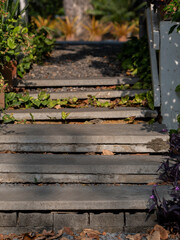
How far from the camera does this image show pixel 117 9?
55.6 ft

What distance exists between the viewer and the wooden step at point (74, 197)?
362 cm

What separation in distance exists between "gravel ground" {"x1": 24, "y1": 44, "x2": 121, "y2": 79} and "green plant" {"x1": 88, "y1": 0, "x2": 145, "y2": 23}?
8187mm

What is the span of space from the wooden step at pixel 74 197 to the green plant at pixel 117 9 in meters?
13.4

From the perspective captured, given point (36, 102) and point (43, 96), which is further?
point (43, 96)

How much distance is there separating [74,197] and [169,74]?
252cm

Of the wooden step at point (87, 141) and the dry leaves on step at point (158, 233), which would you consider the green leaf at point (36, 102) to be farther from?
the dry leaves on step at point (158, 233)

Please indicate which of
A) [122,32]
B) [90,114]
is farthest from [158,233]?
[122,32]

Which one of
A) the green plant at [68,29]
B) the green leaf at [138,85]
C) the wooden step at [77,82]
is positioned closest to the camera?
the green leaf at [138,85]

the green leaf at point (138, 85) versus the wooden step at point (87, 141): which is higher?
the green leaf at point (138, 85)

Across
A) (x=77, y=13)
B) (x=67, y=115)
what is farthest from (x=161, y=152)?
(x=77, y=13)

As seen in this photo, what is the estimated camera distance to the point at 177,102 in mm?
5379

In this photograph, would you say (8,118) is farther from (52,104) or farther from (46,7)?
(46,7)

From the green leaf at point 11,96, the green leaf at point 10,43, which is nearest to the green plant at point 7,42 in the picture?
the green leaf at point 10,43

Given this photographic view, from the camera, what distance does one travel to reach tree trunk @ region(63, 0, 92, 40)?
14914 millimetres
